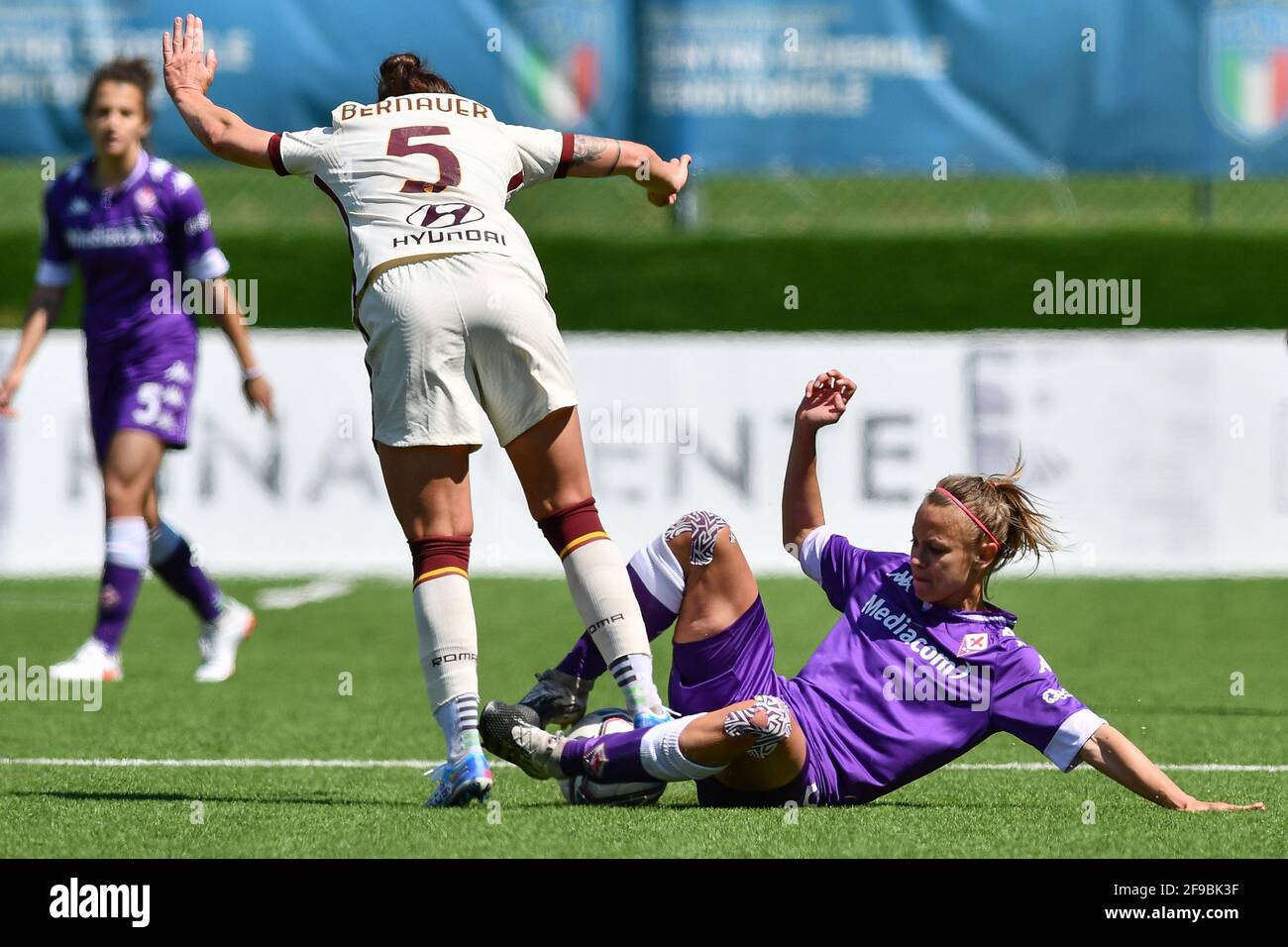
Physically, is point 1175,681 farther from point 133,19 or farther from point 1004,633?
point 133,19

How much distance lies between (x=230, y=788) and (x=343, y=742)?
1022 millimetres

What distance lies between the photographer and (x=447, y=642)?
488 cm

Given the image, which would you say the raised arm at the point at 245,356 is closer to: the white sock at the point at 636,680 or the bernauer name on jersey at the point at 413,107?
the bernauer name on jersey at the point at 413,107

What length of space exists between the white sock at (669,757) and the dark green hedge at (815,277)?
8.77 meters

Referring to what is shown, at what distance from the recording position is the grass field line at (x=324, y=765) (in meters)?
5.72

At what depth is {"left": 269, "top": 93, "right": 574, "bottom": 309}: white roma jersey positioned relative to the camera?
191 inches

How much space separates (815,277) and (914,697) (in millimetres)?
8595

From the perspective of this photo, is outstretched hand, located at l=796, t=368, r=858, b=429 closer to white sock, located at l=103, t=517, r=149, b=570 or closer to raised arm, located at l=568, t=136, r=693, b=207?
raised arm, located at l=568, t=136, r=693, b=207

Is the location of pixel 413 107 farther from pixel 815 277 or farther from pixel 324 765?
pixel 815 277

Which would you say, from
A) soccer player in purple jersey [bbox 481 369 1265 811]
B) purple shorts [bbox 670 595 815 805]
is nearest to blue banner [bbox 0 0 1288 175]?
soccer player in purple jersey [bbox 481 369 1265 811]

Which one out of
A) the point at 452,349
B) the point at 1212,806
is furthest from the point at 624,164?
the point at 1212,806

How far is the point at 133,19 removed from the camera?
12492 mm
